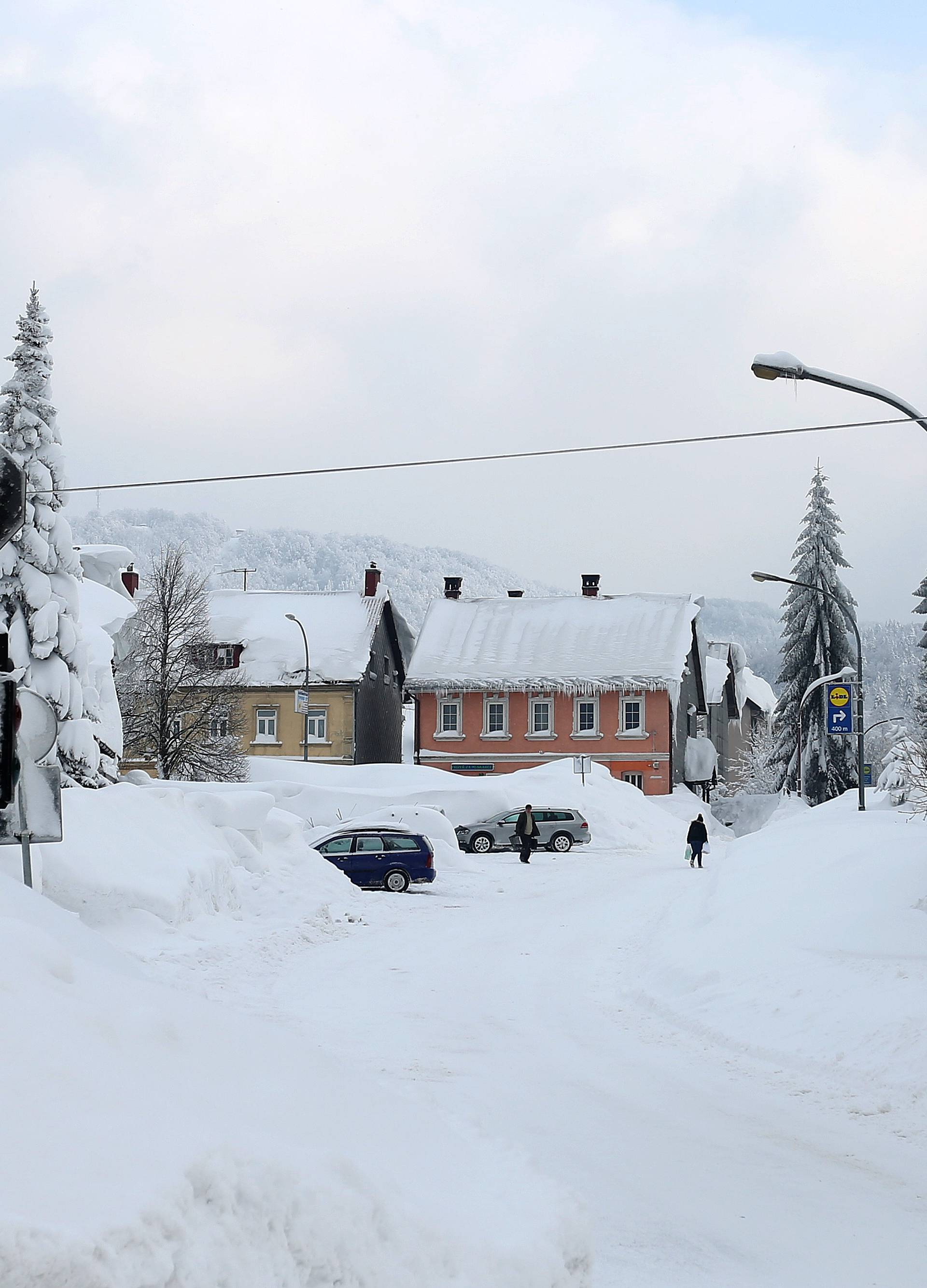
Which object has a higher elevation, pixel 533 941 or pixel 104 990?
pixel 104 990

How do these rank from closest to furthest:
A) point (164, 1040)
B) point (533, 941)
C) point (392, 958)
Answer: point (164, 1040)
point (392, 958)
point (533, 941)

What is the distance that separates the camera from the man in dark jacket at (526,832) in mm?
35906

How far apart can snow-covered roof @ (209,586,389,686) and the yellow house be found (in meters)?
0.05

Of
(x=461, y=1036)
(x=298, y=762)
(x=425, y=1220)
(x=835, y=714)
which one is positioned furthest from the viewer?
(x=298, y=762)

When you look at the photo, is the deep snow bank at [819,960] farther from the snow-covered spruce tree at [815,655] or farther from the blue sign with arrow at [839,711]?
the snow-covered spruce tree at [815,655]

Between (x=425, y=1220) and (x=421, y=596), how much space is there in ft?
622

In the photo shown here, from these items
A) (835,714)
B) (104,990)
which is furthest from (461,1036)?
(835,714)

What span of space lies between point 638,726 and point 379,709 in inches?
579

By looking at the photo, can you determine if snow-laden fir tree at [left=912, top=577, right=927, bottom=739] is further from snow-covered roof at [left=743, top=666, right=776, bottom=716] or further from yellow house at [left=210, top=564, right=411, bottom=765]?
snow-covered roof at [left=743, top=666, right=776, bottom=716]

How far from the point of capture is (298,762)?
168 ft

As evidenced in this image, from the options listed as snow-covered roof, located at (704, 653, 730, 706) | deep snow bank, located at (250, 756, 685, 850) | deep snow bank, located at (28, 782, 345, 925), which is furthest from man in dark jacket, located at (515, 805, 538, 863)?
snow-covered roof, located at (704, 653, 730, 706)

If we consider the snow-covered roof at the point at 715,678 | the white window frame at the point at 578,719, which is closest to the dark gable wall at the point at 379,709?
the white window frame at the point at 578,719

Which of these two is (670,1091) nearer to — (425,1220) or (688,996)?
(688,996)

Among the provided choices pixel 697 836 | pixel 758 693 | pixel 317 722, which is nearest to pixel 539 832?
pixel 697 836
